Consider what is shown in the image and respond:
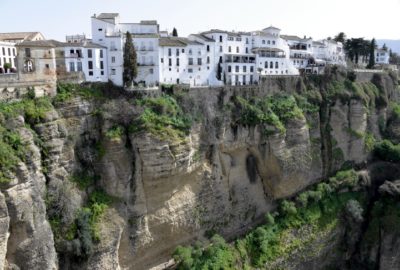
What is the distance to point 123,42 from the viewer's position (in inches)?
1180

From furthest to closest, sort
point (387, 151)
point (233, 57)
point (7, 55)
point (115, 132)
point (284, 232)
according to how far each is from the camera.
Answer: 1. point (387, 151)
2. point (233, 57)
3. point (284, 232)
4. point (7, 55)
5. point (115, 132)

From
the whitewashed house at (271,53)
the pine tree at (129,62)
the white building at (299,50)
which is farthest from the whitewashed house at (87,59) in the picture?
the white building at (299,50)

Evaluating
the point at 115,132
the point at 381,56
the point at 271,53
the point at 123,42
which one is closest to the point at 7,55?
the point at 123,42

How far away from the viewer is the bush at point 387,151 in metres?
39.7

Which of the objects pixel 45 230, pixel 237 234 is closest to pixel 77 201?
pixel 45 230

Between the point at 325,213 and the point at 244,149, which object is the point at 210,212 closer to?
the point at 244,149

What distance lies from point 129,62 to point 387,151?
2647 cm

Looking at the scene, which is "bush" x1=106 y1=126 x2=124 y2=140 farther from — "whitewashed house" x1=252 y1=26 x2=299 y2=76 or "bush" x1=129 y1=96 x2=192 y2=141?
"whitewashed house" x1=252 y1=26 x2=299 y2=76

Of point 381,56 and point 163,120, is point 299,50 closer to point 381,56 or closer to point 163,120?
point 163,120

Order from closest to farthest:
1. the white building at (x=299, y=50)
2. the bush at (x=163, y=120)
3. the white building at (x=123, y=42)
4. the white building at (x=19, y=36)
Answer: the bush at (x=163, y=120) < the white building at (x=123, y=42) < the white building at (x=19, y=36) < the white building at (x=299, y=50)

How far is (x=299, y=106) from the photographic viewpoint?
3712cm

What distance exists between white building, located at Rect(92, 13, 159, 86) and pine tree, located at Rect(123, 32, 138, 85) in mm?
818

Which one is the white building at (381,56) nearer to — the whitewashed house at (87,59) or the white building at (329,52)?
the white building at (329,52)

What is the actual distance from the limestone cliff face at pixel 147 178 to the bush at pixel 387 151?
7686mm
